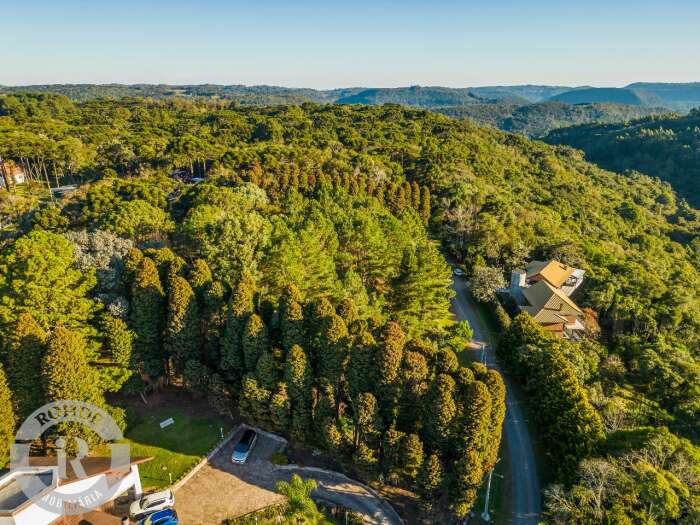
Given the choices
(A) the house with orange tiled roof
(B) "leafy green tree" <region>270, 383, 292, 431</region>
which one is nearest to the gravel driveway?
(B) "leafy green tree" <region>270, 383, 292, 431</region>

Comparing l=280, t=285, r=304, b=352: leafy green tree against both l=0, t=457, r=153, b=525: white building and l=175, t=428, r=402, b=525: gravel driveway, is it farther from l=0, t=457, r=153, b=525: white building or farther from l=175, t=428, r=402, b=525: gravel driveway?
l=0, t=457, r=153, b=525: white building

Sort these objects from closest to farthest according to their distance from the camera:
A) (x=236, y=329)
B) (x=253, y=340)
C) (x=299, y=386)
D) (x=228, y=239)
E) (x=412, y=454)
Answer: (x=412, y=454), (x=299, y=386), (x=253, y=340), (x=236, y=329), (x=228, y=239)

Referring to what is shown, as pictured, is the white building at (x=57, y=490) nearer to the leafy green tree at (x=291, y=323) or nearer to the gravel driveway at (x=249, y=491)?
the gravel driveway at (x=249, y=491)

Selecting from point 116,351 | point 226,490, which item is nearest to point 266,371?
point 226,490

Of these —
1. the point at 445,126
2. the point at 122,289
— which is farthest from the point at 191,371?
the point at 445,126

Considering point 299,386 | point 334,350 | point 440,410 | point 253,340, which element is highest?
point 253,340

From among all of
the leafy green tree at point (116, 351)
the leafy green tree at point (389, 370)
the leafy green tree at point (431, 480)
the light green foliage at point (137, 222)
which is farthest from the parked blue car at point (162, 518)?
the light green foliage at point (137, 222)

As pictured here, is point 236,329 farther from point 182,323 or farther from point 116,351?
point 116,351
